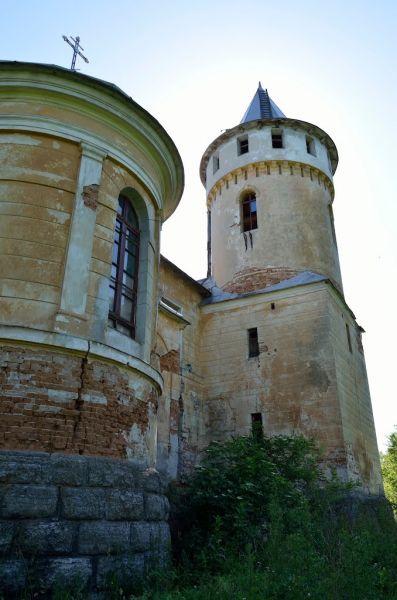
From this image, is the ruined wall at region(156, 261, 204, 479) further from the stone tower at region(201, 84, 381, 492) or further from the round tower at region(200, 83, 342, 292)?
the round tower at region(200, 83, 342, 292)

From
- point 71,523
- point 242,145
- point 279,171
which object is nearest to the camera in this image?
point 71,523

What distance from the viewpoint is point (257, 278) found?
17.0 meters

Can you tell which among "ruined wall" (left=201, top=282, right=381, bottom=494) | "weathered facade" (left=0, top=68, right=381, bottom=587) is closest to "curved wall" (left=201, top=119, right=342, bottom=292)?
"ruined wall" (left=201, top=282, right=381, bottom=494)

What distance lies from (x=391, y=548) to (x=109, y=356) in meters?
4.77

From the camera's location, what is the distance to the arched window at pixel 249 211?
1842cm

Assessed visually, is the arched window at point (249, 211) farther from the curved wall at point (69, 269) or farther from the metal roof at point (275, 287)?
the curved wall at point (69, 269)

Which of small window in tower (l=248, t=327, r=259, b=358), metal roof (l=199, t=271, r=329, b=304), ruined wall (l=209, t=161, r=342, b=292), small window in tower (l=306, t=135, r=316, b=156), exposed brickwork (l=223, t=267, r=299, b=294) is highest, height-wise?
small window in tower (l=306, t=135, r=316, b=156)

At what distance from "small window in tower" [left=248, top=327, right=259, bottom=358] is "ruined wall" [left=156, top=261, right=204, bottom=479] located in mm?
1791

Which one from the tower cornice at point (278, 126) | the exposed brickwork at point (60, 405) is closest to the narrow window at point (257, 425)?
the exposed brickwork at point (60, 405)

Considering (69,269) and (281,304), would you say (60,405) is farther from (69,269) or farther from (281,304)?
(281,304)

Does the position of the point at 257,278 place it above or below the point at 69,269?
above

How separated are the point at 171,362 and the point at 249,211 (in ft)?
25.3

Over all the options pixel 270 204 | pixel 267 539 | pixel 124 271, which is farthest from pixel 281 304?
pixel 267 539

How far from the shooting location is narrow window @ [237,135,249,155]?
1984 centimetres
